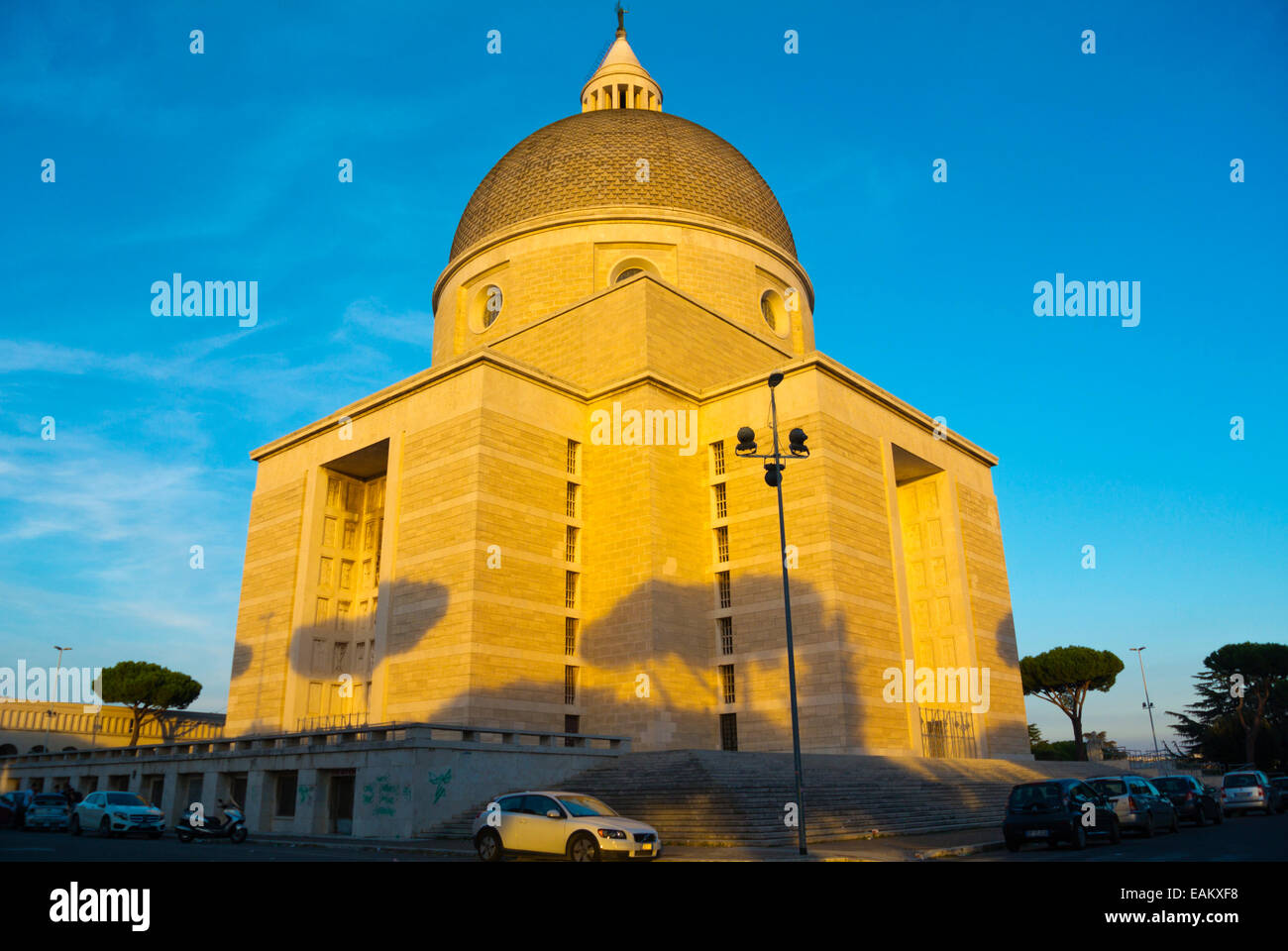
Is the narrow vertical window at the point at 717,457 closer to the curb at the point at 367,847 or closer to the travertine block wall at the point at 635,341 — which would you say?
the travertine block wall at the point at 635,341

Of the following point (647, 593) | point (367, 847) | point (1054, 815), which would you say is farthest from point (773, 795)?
point (647, 593)

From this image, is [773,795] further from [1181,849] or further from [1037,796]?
[1181,849]

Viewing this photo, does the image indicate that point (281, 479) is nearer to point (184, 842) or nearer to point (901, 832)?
point (184, 842)

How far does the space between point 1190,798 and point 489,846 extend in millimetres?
17631

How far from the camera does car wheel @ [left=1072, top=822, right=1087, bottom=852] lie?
52.5 feet

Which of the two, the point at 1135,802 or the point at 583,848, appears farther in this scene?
the point at 1135,802

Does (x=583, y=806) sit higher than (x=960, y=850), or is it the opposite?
(x=583, y=806)

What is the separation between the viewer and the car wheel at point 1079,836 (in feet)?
52.5

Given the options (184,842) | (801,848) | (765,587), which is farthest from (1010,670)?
(184,842)

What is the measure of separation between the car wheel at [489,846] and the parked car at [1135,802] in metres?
11.7

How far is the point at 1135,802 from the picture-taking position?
1845cm

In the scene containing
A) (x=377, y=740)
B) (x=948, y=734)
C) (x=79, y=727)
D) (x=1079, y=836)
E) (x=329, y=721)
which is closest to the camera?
(x=1079, y=836)
